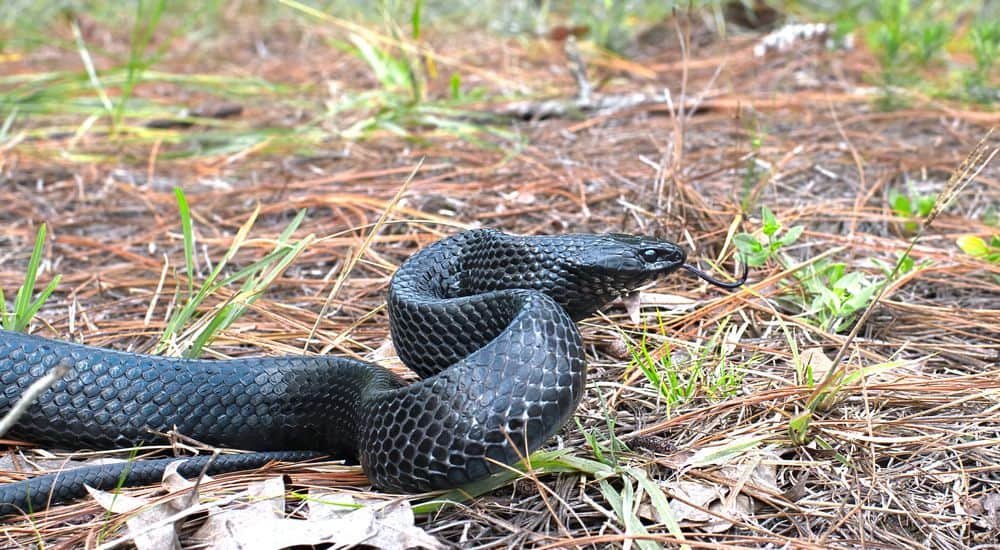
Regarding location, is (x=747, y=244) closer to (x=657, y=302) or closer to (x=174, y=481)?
(x=657, y=302)

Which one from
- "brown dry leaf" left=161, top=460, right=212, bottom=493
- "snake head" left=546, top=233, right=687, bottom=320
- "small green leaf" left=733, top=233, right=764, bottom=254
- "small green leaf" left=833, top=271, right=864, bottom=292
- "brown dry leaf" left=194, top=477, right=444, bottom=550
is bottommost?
A: "small green leaf" left=833, top=271, right=864, bottom=292

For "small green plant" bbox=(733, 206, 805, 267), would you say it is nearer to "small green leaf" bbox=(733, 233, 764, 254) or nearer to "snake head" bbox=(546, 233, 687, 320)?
"small green leaf" bbox=(733, 233, 764, 254)

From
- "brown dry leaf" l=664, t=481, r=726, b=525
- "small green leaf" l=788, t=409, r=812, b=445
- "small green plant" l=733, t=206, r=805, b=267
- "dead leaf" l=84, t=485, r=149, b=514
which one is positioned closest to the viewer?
"brown dry leaf" l=664, t=481, r=726, b=525

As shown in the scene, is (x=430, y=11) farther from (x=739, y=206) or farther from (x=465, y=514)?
(x=465, y=514)

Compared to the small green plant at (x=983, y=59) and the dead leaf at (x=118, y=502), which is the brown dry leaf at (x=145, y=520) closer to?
the dead leaf at (x=118, y=502)

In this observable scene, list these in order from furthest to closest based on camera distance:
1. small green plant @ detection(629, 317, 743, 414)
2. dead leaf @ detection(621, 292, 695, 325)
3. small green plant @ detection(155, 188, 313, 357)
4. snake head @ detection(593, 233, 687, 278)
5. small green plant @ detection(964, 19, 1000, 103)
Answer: small green plant @ detection(964, 19, 1000, 103), dead leaf @ detection(621, 292, 695, 325), small green plant @ detection(155, 188, 313, 357), snake head @ detection(593, 233, 687, 278), small green plant @ detection(629, 317, 743, 414)

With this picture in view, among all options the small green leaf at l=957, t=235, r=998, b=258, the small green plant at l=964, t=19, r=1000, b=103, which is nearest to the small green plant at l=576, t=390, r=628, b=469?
the small green leaf at l=957, t=235, r=998, b=258

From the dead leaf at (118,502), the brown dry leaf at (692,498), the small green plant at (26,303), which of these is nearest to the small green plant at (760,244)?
the brown dry leaf at (692,498)

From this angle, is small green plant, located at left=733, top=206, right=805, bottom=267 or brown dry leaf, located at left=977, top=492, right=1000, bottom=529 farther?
small green plant, located at left=733, top=206, right=805, bottom=267
